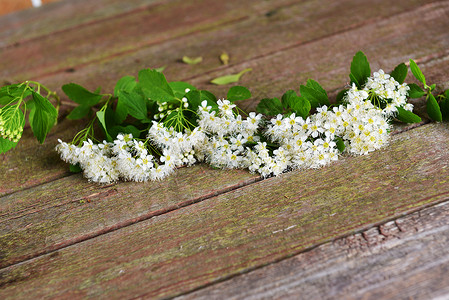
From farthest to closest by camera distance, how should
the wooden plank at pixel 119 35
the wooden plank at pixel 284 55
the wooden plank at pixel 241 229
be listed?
the wooden plank at pixel 119 35
the wooden plank at pixel 284 55
the wooden plank at pixel 241 229

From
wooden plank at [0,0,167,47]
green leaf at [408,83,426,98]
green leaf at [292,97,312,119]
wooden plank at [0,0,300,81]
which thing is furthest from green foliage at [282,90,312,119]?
wooden plank at [0,0,167,47]

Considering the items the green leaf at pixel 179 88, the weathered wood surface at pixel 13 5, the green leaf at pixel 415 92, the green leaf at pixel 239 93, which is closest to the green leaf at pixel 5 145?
the green leaf at pixel 179 88

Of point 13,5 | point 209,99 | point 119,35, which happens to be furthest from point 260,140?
point 13,5

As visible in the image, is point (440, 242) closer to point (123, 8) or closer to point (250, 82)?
point (250, 82)

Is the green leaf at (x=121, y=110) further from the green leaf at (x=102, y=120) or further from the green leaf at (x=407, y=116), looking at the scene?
the green leaf at (x=407, y=116)

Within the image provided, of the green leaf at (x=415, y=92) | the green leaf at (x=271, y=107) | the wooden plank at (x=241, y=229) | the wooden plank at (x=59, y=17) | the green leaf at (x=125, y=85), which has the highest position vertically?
the wooden plank at (x=59, y=17)
